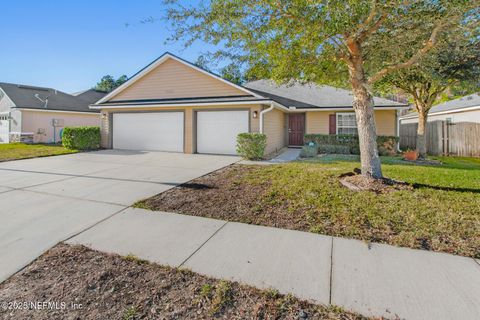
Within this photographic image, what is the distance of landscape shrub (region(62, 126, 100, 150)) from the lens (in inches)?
544

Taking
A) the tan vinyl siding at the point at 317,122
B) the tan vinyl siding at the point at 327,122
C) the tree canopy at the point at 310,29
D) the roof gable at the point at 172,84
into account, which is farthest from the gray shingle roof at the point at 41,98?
the tree canopy at the point at 310,29

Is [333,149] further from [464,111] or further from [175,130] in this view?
Result: [464,111]

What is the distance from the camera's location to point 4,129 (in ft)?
65.5

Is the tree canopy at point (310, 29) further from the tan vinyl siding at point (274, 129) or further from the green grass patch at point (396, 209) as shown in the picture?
the tan vinyl siding at point (274, 129)

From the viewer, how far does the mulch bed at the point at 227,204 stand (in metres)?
4.24

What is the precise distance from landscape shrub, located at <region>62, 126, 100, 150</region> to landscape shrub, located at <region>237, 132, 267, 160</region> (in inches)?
353

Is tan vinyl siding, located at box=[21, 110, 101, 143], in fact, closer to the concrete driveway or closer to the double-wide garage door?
the double-wide garage door

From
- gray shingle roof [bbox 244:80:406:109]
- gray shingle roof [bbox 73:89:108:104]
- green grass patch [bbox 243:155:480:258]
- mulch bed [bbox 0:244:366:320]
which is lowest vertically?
mulch bed [bbox 0:244:366:320]

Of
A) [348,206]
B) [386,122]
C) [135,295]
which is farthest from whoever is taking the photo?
[386,122]

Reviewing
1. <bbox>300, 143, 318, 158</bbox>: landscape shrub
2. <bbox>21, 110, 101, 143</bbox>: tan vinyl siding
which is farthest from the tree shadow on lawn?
<bbox>21, 110, 101, 143</bbox>: tan vinyl siding

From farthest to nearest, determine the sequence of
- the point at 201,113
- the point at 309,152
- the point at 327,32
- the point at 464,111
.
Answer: the point at 464,111 < the point at 201,113 < the point at 309,152 < the point at 327,32

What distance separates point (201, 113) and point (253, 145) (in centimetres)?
364

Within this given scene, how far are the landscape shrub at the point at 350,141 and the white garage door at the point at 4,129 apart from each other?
2220 cm

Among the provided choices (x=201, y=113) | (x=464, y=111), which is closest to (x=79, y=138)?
(x=201, y=113)
